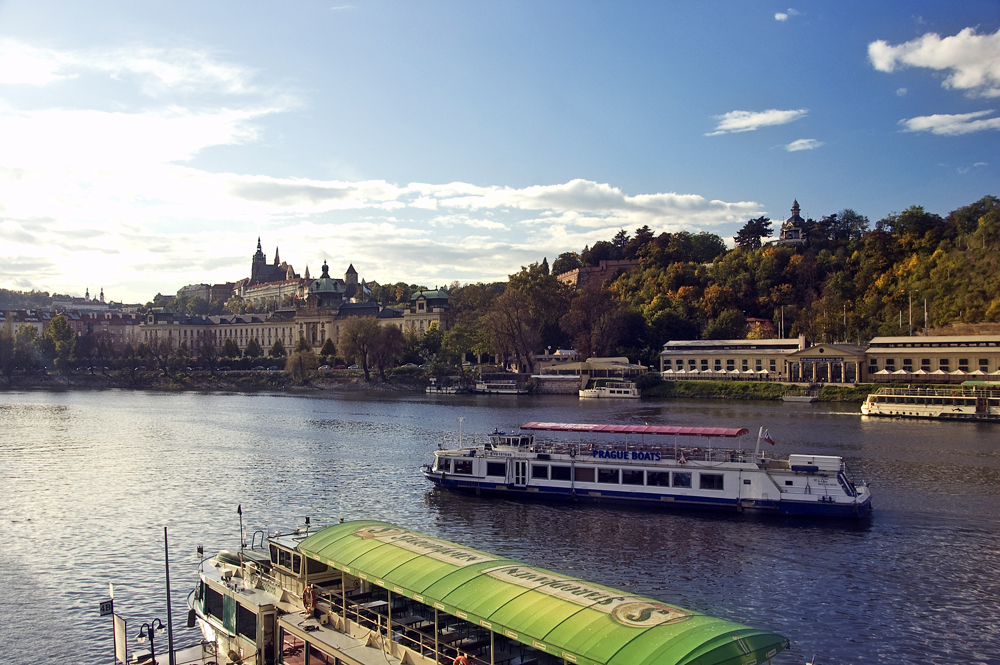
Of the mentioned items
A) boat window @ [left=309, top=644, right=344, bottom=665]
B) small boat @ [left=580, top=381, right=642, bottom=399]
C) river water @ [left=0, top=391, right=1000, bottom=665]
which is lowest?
river water @ [left=0, top=391, right=1000, bottom=665]

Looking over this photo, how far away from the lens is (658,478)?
4706 cm

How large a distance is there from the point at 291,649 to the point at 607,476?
29.0 metres

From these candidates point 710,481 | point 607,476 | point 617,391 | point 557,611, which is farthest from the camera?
point 617,391

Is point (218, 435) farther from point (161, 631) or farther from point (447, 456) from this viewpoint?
point (161, 631)

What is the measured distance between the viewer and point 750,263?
569 ft

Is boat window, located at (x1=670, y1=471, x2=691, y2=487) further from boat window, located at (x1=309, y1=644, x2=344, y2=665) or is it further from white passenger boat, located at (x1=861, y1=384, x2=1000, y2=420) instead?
white passenger boat, located at (x1=861, y1=384, x2=1000, y2=420)

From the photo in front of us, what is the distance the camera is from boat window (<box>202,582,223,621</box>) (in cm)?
2552

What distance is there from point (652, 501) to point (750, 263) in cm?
13741

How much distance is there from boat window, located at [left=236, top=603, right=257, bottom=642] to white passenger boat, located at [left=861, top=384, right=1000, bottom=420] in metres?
90.8

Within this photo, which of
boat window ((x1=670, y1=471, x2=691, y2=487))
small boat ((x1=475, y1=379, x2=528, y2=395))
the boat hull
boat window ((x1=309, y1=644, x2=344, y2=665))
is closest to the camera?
boat window ((x1=309, y1=644, x2=344, y2=665))

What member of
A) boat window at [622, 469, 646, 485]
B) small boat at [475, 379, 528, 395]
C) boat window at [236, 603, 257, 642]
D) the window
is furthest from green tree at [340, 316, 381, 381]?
boat window at [236, 603, 257, 642]

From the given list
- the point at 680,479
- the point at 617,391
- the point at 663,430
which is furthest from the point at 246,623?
the point at 617,391

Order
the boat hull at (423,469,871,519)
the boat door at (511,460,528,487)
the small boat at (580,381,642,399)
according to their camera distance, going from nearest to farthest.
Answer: the boat hull at (423,469,871,519) → the boat door at (511,460,528,487) → the small boat at (580,381,642,399)

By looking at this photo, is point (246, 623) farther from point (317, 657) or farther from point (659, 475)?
point (659, 475)
